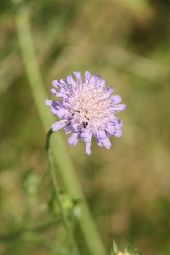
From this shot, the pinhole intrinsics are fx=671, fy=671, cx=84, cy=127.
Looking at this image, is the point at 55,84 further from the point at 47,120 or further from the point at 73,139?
the point at 47,120

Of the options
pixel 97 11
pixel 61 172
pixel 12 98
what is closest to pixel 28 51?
pixel 12 98

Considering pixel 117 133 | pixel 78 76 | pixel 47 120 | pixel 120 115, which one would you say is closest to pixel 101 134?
pixel 117 133

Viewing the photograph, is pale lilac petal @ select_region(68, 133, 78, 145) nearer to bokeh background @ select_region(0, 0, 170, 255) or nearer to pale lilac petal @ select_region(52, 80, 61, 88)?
pale lilac petal @ select_region(52, 80, 61, 88)

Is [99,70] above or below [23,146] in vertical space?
above

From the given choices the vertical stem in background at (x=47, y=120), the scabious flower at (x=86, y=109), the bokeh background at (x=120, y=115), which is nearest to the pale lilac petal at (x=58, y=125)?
the scabious flower at (x=86, y=109)

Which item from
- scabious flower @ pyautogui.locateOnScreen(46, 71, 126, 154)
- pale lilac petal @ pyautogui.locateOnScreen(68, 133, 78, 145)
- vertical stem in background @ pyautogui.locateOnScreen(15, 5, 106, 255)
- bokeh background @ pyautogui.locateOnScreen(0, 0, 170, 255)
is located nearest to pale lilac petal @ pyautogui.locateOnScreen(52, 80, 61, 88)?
scabious flower @ pyautogui.locateOnScreen(46, 71, 126, 154)

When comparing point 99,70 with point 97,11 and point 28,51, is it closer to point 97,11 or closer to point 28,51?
point 97,11
